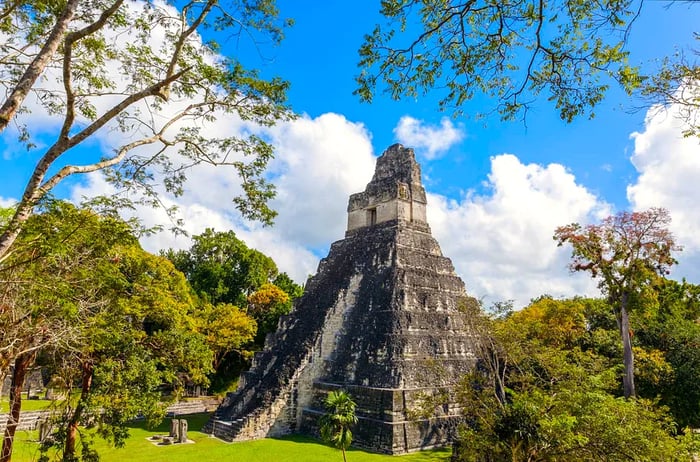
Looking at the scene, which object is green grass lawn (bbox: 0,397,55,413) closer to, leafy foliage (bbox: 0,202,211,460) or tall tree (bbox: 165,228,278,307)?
tall tree (bbox: 165,228,278,307)

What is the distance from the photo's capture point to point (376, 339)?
14219 millimetres

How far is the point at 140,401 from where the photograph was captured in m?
8.99

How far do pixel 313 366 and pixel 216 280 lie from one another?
15.5 m

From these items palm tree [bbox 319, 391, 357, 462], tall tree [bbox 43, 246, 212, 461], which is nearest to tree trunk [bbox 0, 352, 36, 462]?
tall tree [bbox 43, 246, 212, 461]

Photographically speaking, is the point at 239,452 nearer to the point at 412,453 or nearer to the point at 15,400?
the point at 412,453

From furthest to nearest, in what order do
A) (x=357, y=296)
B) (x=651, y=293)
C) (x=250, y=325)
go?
(x=250, y=325), (x=357, y=296), (x=651, y=293)

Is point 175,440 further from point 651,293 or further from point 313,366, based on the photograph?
point 651,293

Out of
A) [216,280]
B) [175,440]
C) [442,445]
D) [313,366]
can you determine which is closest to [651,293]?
[442,445]

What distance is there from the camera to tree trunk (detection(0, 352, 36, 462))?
796cm

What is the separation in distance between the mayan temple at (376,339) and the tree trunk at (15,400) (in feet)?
20.3

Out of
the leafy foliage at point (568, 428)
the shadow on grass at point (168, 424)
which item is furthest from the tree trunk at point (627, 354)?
the shadow on grass at point (168, 424)

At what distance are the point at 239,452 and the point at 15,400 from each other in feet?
18.8

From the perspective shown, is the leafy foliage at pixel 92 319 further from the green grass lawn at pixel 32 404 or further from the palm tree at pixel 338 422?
the green grass lawn at pixel 32 404

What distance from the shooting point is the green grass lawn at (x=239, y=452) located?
11.2 m
